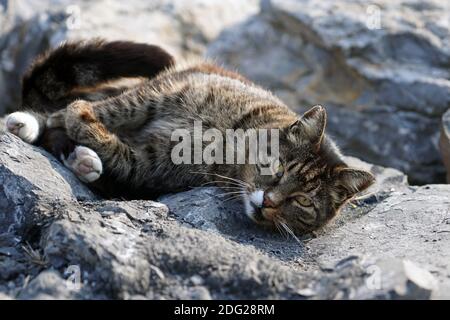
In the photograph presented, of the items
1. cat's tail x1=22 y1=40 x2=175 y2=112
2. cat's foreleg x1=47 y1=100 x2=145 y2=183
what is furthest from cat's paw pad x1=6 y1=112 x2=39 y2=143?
cat's tail x1=22 y1=40 x2=175 y2=112

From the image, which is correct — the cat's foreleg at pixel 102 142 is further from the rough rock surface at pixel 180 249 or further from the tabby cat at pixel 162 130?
the rough rock surface at pixel 180 249

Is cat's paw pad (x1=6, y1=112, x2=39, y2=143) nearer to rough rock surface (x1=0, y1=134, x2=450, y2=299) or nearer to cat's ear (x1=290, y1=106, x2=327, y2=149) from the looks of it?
rough rock surface (x1=0, y1=134, x2=450, y2=299)

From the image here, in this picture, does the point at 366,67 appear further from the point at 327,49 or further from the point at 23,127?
the point at 23,127

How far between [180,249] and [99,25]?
5277 mm

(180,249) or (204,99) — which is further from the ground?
(204,99)

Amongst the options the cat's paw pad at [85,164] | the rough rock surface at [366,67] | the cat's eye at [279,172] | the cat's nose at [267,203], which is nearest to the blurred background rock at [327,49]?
the rough rock surface at [366,67]

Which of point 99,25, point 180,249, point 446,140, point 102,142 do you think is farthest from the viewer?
point 99,25

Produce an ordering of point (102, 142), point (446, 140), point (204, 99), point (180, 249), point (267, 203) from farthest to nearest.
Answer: point (446, 140)
point (204, 99)
point (102, 142)
point (267, 203)
point (180, 249)

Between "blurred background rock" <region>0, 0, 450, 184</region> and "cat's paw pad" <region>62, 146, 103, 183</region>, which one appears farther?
"blurred background rock" <region>0, 0, 450, 184</region>

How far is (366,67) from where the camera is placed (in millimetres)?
7102

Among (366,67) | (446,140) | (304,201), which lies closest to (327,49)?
(366,67)

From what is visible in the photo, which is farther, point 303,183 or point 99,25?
point 99,25

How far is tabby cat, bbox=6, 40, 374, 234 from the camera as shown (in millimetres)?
4258

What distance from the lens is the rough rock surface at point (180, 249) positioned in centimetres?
307
